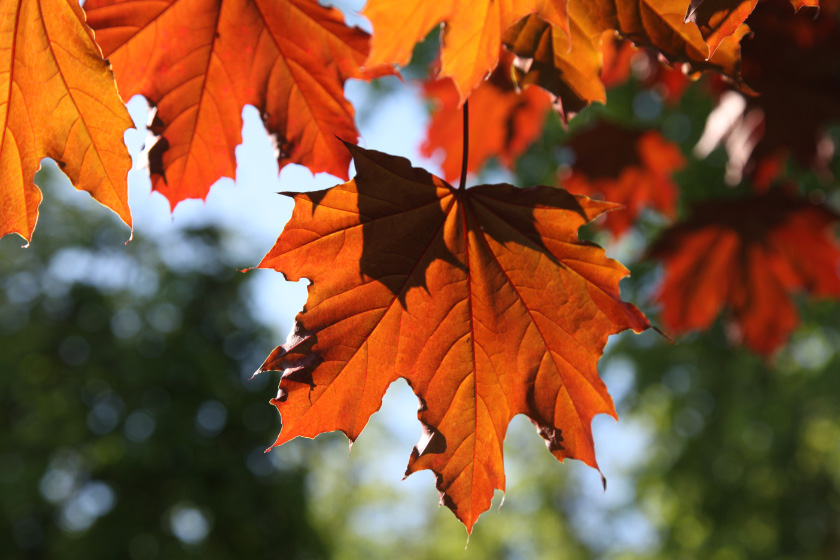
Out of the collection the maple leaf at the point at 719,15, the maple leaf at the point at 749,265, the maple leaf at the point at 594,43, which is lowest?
the maple leaf at the point at 749,265

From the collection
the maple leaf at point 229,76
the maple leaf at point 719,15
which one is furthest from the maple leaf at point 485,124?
the maple leaf at point 719,15

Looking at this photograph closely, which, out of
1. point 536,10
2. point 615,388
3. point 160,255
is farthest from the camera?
point 160,255

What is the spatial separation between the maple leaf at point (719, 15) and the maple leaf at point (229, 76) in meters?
0.62

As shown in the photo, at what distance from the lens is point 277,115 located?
3.88 ft

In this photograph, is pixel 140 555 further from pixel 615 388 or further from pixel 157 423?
pixel 615 388

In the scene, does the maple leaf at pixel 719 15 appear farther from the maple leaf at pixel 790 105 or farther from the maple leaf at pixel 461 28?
the maple leaf at pixel 790 105

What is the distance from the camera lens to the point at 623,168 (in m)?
3.07

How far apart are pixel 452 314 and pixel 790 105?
1827 millimetres

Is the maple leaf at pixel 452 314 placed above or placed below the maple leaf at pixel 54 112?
below

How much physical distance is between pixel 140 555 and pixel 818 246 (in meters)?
12.6

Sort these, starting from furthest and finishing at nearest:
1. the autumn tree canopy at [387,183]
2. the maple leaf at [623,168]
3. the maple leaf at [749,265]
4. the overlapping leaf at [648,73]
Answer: the maple leaf at [623,168] → the maple leaf at [749,265] → the overlapping leaf at [648,73] → the autumn tree canopy at [387,183]

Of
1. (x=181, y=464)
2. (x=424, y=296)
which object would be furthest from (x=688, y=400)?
(x=181, y=464)

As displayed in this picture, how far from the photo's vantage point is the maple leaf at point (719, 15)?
2.39 feet

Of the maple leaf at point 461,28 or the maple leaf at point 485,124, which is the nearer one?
the maple leaf at point 461,28
